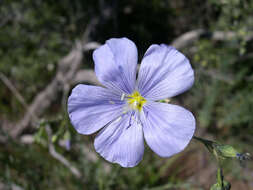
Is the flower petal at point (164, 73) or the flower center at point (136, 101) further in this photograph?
the flower center at point (136, 101)

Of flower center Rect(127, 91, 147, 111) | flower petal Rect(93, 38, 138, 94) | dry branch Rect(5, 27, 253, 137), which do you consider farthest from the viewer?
dry branch Rect(5, 27, 253, 137)

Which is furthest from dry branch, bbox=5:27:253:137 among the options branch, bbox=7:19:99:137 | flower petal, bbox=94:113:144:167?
flower petal, bbox=94:113:144:167

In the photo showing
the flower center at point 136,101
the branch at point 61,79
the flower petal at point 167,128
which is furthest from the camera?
the branch at point 61,79

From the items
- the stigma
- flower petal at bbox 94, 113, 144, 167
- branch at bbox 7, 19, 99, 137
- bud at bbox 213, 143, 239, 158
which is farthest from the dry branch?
A: bud at bbox 213, 143, 239, 158

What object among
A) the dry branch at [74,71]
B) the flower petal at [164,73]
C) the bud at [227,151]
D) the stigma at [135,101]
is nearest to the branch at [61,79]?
the dry branch at [74,71]

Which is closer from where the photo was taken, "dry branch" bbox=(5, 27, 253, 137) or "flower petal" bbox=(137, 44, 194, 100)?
"flower petal" bbox=(137, 44, 194, 100)

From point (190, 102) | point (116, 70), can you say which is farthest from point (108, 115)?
point (190, 102)

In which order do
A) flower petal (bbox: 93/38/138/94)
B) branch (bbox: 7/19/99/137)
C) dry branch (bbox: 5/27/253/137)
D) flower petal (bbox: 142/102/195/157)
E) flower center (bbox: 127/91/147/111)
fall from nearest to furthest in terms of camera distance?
flower petal (bbox: 142/102/195/157), flower petal (bbox: 93/38/138/94), flower center (bbox: 127/91/147/111), dry branch (bbox: 5/27/253/137), branch (bbox: 7/19/99/137)

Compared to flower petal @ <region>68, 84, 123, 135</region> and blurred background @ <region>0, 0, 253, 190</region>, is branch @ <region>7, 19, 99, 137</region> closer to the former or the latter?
blurred background @ <region>0, 0, 253, 190</region>

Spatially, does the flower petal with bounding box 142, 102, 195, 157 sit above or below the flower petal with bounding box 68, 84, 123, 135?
below

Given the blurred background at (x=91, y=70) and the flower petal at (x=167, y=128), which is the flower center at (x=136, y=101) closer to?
the flower petal at (x=167, y=128)
